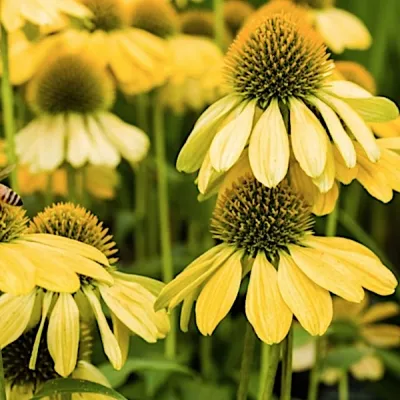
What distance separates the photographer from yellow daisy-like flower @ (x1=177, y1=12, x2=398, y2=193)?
21.3 inches

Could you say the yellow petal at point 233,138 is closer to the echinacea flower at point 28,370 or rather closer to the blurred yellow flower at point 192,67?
the echinacea flower at point 28,370

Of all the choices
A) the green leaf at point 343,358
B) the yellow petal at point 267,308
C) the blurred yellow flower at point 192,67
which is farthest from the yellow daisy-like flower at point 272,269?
the blurred yellow flower at point 192,67

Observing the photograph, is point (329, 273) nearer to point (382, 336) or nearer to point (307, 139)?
point (307, 139)

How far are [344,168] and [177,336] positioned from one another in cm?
72

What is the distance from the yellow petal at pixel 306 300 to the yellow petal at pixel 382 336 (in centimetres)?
72

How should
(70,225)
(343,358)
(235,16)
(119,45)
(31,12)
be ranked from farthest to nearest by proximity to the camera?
(235,16)
(119,45)
(343,358)
(31,12)
(70,225)

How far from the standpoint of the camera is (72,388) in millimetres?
513

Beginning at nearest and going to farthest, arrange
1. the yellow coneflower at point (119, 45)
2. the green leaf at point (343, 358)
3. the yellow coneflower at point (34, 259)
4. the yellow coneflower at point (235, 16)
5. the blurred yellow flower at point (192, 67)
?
the yellow coneflower at point (34, 259) < the green leaf at point (343, 358) < the yellow coneflower at point (119, 45) < the blurred yellow flower at point (192, 67) < the yellow coneflower at point (235, 16)

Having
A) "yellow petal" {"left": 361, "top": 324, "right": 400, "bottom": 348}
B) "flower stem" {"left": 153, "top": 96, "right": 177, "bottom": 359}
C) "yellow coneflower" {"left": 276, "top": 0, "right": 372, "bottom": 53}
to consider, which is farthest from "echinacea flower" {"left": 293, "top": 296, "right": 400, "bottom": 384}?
"yellow coneflower" {"left": 276, "top": 0, "right": 372, "bottom": 53}

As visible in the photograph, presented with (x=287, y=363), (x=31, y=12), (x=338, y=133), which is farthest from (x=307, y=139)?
(x=31, y=12)

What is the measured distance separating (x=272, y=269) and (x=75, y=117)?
1.75 feet

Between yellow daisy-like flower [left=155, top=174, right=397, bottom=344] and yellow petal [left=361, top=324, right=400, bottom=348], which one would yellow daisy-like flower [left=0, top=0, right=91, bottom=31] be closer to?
Result: yellow daisy-like flower [left=155, top=174, right=397, bottom=344]

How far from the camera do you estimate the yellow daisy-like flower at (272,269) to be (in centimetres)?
51

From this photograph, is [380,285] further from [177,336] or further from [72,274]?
[177,336]
